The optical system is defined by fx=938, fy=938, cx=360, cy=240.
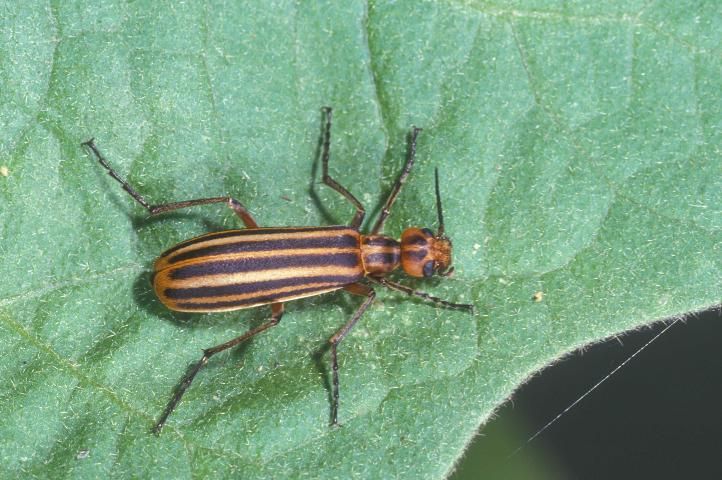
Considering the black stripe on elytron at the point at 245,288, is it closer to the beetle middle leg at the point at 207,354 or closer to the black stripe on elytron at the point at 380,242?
the beetle middle leg at the point at 207,354

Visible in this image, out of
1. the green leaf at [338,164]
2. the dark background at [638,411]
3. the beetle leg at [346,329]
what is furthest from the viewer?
the dark background at [638,411]

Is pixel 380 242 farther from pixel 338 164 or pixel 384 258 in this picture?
pixel 338 164

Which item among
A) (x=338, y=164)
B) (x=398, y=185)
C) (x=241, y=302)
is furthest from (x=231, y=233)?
(x=398, y=185)

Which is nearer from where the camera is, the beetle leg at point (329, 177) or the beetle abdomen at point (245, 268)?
the beetle abdomen at point (245, 268)

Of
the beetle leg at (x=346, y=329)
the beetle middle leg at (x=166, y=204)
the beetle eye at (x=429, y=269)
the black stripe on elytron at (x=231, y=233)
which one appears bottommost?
the beetle leg at (x=346, y=329)

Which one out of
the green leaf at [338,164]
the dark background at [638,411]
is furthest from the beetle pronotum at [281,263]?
the dark background at [638,411]

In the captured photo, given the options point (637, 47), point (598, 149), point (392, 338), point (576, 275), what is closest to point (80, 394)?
point (392, 338)
